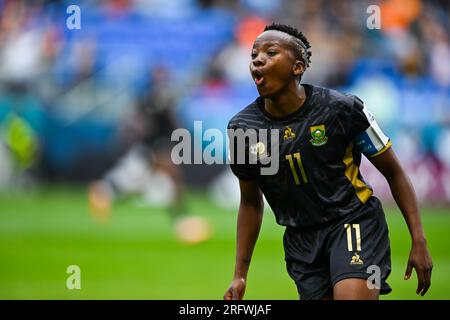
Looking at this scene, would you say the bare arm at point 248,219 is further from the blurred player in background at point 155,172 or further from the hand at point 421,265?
the blurred player in background at point 155,172

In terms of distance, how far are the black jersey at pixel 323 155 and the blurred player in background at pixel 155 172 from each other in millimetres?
7854

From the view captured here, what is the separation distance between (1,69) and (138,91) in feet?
9.40

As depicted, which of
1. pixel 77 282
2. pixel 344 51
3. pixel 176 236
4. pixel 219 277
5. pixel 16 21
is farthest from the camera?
pixel 16 21

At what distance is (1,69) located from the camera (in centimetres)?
1834

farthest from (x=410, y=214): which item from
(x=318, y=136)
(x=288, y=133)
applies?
(x=288, y=133)

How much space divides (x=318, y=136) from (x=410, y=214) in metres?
0.69

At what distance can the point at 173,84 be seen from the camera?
17.8m

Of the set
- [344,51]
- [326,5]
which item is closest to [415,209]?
[344,51]

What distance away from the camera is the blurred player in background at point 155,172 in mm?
13438

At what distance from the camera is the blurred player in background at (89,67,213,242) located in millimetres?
13438

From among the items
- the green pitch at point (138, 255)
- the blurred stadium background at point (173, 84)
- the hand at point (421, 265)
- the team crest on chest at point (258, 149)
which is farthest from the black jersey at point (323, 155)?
the blurred stadium background at point (173, 84)

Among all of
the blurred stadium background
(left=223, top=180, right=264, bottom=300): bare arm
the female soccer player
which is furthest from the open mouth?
the blurred stadium background

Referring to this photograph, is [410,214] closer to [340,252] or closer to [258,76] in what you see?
[340,252]

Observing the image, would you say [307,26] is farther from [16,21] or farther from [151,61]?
[16,21]
